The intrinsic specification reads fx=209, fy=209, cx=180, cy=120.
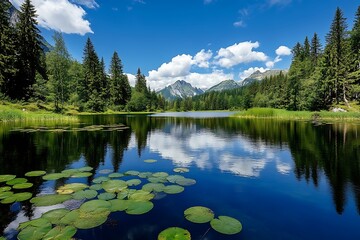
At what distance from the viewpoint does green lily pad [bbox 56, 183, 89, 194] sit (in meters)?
7.90

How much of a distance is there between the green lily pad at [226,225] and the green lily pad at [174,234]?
894mm

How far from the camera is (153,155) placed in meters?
15.2

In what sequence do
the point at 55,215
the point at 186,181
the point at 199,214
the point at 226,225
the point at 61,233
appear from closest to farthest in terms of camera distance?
the point at 61,233
the point at 226,225
the point at 55,215
the point at 199,214
the point at 186,181

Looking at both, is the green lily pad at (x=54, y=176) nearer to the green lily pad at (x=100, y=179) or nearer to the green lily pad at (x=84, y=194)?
the green lily pad at (x=100, y=179)

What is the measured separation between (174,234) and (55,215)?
3471 millimetres

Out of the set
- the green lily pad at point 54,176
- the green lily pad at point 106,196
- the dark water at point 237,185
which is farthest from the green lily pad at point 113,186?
the green lily pad at point 54,176

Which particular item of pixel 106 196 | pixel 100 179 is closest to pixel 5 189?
pixel 100 179

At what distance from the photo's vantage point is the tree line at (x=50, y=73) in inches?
1684

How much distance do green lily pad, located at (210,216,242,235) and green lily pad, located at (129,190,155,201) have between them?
8.37 ft

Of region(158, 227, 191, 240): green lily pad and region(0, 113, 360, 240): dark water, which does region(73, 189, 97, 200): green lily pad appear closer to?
region(0, 113, 360, 240): dark water

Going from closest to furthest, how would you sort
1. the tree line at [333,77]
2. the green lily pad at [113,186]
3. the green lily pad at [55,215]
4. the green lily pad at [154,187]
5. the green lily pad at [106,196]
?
the green lily pad at [55,215], the green lily pad at [106,196], the green lily pad at [113,186], the green lily pad at [154,187], the tree line at [333,77]

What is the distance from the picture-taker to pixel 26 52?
1896 inches

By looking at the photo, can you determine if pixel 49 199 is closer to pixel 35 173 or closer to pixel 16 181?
pixel 16 181

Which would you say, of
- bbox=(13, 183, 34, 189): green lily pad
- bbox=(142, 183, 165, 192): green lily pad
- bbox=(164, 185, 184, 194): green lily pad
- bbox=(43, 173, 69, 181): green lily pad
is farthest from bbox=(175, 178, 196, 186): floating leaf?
bbox=(13, 183, 34, 189): green lily pad
